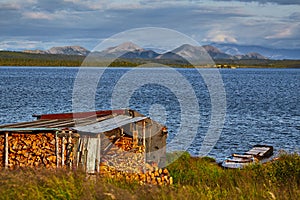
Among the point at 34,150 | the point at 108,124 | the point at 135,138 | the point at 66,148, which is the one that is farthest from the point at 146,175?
the point at 34,150

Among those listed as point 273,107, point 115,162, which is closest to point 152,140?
point 115,162

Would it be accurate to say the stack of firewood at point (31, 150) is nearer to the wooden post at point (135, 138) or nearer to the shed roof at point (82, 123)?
the shed roof at point (82, 123)

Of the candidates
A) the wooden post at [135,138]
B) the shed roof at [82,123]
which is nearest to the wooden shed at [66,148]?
the shed roof at [82,123]

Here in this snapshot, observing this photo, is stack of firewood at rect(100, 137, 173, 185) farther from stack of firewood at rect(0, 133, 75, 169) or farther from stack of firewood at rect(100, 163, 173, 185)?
stack of firewood at rect(0, 133, 75, 169)

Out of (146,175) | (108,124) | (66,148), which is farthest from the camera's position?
(108,124)

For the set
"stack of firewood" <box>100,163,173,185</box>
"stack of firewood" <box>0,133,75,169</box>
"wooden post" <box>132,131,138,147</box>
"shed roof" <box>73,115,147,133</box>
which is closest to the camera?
"stack of firewood" <box>0,133,75,169</box>

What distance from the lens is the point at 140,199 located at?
8.67 m

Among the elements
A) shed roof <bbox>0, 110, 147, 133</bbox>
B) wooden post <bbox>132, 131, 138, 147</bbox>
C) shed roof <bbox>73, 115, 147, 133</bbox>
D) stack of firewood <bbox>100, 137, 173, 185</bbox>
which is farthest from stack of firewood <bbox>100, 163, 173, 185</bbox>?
wooden post <bbox>132, 131, 138, 147</bbox>

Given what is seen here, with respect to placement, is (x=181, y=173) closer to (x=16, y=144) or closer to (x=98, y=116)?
(x=98, y=116)

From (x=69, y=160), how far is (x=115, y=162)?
5.01 ft

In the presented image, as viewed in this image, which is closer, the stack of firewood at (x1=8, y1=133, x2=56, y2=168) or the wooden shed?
the wooden shed

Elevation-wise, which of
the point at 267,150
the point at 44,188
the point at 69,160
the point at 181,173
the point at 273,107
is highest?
the point at 44,188

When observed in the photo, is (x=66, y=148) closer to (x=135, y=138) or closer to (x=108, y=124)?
(x=108, y=124)

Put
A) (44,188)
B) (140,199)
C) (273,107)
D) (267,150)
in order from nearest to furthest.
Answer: (140,199) < (44,188) < (267,150) < (273,107)
